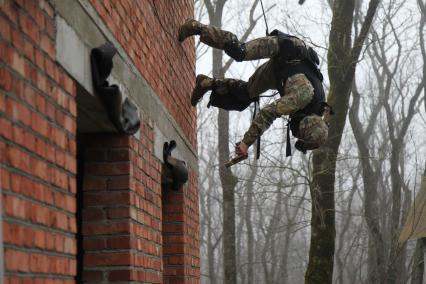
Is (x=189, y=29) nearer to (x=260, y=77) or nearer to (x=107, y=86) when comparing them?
(x=260, y=77)

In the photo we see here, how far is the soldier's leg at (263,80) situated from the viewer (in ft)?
20.5

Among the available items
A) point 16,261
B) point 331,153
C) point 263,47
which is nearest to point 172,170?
point 263,47

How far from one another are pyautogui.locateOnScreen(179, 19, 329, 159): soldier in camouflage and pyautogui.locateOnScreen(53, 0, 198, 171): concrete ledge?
2.37 ft

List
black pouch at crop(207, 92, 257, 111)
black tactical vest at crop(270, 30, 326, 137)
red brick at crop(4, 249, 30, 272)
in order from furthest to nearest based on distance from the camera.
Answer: black pouch at crop(207, 92, 257, 111)
black tactical vest at crop(270, 30, 326, 137)
red brick at crop(4, 249, 30, 272)

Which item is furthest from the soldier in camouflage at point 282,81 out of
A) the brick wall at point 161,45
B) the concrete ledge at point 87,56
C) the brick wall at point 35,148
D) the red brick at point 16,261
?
the red brick at point 16,261

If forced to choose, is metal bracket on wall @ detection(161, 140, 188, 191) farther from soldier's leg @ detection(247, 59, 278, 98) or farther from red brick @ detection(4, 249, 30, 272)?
red brick @ detection(4, 249, 30, 272)

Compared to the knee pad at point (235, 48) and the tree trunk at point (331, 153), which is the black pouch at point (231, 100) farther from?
Answer: the tree trunk at point (331, 153)

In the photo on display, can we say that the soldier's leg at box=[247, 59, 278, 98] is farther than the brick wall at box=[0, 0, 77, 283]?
Yes

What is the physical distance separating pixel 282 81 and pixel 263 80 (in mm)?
373

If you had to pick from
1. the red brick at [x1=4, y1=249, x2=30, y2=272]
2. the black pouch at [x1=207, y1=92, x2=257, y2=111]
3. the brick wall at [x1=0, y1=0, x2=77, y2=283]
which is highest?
the black pouch at [x1=207, y1=92, x2=257, y2=111]

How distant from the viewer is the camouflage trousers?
5.71 metres

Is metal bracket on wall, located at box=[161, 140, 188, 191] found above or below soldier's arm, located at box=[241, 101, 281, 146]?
below

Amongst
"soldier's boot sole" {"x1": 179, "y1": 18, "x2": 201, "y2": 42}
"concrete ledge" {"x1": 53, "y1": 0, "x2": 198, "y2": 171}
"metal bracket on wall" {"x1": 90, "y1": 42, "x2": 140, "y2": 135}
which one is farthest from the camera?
→ "soldier's boot sole" {"x1": 179, "y1": 18, "x2": 201, "y2": 42}

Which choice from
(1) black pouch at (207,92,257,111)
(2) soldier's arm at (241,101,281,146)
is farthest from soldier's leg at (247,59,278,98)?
(2) soldier's arm at (241,101,281,146)
